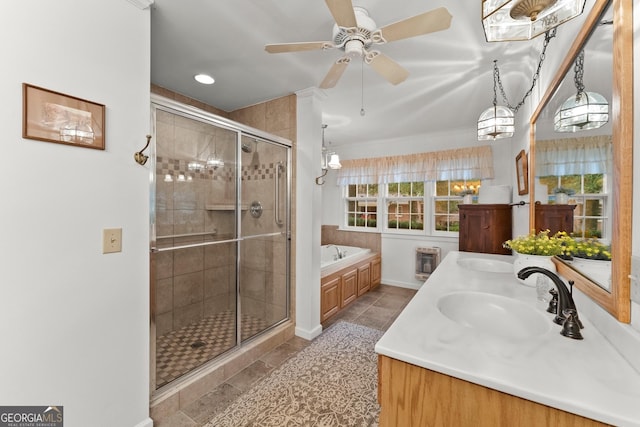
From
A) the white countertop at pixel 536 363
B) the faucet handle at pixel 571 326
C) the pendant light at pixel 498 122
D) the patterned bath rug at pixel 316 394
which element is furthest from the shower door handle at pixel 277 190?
the faucet handle at pixel 571 326

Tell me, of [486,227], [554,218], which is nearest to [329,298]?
[486,227]

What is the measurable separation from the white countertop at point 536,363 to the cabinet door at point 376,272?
3.36 metres

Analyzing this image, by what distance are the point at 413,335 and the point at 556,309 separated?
25.9 inches

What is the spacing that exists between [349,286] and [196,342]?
2.01 metres

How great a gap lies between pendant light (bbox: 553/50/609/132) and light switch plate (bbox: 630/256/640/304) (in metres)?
0.49

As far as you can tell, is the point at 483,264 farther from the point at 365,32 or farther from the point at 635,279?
the point at 365,32

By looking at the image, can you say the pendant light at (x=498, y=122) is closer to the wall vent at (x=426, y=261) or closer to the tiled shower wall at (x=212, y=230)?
the tiled shower wall at (x=212, y=230)

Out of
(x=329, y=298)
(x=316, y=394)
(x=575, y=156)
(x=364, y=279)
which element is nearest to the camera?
(x=575, y=156)

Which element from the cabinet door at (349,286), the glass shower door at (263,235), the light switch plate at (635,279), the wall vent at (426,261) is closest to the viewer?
the light switch plate at (635,279)

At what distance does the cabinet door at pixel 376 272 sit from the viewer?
438 centimetres

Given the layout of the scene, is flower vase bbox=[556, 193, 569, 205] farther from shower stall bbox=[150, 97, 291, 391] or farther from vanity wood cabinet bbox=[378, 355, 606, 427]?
shower stall bbox=[150, 97, 291, 391]

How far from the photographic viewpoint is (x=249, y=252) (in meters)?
2.64

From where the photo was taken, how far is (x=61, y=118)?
1211 millimetres

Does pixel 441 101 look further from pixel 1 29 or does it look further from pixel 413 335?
pixel 1 29
